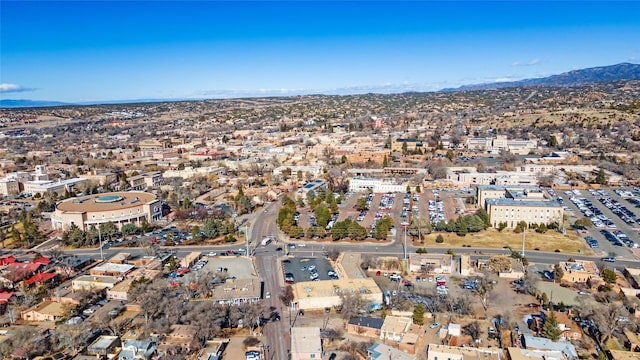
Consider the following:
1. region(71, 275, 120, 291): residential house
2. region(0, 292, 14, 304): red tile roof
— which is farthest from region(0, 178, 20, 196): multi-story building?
region(71, 275, 120, 291): residential house

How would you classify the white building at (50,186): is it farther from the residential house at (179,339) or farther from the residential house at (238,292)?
the residential house at (179,339)

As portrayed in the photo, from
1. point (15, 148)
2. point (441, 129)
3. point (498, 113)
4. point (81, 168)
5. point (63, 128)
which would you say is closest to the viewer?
point (81, 168)

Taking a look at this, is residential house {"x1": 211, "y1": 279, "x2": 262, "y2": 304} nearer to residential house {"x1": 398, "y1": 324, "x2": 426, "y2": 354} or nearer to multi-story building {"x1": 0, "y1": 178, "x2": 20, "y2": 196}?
residential house {"x1": 398, "y1": 324, "x2": 426, "y2": 354}

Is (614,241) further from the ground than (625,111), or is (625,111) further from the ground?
(625,111)

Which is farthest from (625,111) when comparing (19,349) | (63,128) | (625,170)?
(63,128)

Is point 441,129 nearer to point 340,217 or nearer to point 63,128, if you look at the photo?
point 340,217
